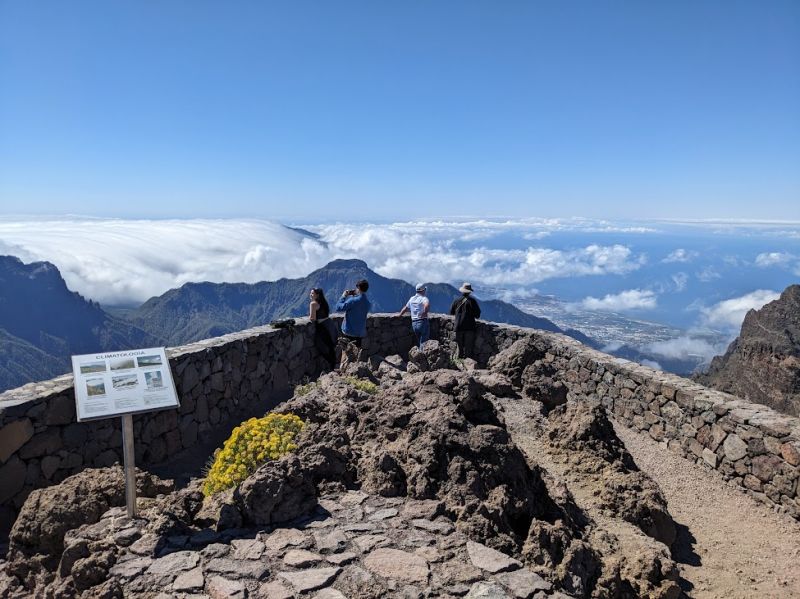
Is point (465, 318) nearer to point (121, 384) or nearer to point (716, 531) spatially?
point (716, 531)

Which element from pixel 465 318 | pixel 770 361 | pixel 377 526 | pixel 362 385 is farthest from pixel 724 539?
pixel 770 361

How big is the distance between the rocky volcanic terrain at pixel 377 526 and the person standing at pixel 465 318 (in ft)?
23.0

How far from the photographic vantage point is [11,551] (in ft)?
15.2

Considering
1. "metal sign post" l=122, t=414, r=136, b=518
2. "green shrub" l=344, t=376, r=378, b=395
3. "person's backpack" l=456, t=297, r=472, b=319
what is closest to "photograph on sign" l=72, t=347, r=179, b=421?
"metal sign post" l=122, t=414, r=136, b=518

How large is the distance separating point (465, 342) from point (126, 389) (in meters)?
9.86

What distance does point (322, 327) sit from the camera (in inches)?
459

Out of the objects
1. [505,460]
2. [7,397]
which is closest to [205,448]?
[7,397]

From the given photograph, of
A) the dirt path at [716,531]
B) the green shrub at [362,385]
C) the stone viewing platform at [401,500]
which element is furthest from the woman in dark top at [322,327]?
the dirt path at [716,531]

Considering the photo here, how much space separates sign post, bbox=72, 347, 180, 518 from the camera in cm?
441

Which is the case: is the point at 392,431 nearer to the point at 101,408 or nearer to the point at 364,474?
the point at 364,474

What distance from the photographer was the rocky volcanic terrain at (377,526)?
3.55 m

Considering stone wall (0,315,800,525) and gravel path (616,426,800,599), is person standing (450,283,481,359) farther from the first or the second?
gravel path (616,426,800,599)

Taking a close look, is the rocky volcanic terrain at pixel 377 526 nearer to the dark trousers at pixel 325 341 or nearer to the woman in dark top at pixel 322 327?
the woman in dark top at pixel 322 327

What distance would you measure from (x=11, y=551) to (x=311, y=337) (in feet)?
26.3
